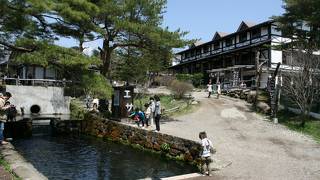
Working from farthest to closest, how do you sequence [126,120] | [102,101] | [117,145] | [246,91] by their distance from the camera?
1. [246,91]
2. [102,101]
3. [126,120]
4. [117,145]

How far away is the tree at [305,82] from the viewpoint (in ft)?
78.5

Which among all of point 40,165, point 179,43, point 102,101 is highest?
point 179,43

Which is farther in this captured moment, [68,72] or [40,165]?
[68,72]

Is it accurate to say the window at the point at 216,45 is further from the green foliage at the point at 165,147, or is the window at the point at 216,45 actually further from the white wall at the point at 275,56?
the green foliage at the point at 165,147

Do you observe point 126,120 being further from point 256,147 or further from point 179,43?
point 256,147

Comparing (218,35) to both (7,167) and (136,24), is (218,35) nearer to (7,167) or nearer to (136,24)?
(136,24)

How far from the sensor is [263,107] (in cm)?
2883

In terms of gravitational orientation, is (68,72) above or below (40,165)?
above

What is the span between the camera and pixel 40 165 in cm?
1591

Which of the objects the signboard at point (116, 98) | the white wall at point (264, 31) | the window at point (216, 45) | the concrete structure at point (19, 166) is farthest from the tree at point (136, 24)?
the window at point (216, 45)

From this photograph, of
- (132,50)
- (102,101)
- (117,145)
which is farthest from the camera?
(132,50)

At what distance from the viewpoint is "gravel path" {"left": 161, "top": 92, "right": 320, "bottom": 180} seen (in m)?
12.8

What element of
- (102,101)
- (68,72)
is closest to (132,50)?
(102,101)

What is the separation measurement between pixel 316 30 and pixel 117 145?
1874 cm
